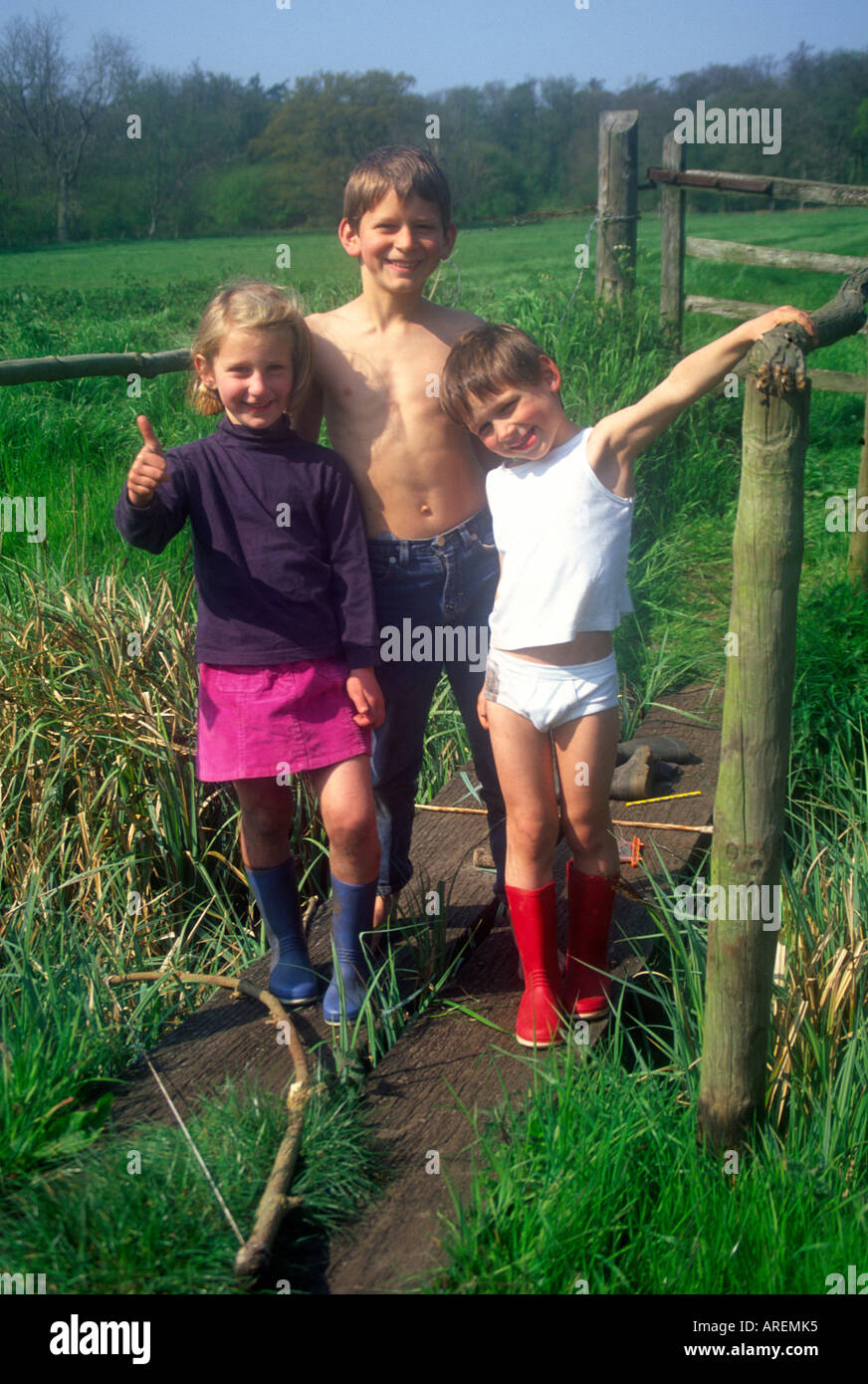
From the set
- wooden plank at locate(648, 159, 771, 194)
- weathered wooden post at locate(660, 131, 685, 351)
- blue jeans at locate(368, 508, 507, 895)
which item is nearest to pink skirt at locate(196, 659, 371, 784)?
blue jeans at locate(368, 508, 507, 895)

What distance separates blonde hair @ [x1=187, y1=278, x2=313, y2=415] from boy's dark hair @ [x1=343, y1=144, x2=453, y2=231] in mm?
253

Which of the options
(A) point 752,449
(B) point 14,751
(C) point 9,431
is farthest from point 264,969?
(C) point 9,431

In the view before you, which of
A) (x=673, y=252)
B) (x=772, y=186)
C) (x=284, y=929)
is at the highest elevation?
(x=772, y=186)

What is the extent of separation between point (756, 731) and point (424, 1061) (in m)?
0.96

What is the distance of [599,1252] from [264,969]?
1117mm

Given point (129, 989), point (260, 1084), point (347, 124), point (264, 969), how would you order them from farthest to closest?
1. point (347, 124)
2. point (129, 989)
3. point (264, 969)
4. point (260, 1084)

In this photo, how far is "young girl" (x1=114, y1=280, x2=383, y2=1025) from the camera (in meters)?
2.37

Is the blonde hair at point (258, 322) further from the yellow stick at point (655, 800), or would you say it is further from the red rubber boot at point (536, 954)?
the yellow stick at point (655, 800)

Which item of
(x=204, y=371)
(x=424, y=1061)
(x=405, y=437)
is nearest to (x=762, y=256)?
(x=405, y=437)

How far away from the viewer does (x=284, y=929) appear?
262 centimetres

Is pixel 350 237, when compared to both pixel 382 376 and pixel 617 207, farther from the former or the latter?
pixel 617 207

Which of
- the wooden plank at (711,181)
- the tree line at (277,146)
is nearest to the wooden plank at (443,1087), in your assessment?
the wooden plank at (711,181)

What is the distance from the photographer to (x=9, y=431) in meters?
6.24
